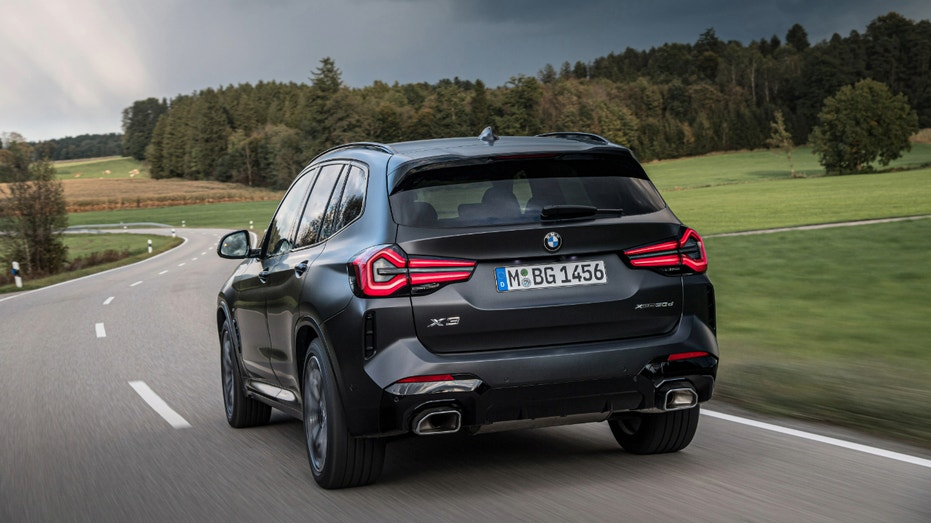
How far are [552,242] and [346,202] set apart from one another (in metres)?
1.23

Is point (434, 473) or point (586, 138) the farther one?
point (586, 138)

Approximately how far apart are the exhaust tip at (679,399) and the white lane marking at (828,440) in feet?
4.10

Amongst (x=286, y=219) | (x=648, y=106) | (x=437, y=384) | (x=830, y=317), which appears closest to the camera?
(x=437, y=384)

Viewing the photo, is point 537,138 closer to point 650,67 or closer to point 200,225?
point 200,225

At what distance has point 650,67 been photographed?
192 metres

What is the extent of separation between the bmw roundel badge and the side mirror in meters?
2.65

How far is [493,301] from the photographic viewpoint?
4.69 m

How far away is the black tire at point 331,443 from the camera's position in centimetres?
502

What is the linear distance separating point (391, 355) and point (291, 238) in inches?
73.6

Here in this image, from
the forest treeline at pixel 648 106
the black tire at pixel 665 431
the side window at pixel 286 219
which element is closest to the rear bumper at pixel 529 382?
the black tire at pixel 665 431

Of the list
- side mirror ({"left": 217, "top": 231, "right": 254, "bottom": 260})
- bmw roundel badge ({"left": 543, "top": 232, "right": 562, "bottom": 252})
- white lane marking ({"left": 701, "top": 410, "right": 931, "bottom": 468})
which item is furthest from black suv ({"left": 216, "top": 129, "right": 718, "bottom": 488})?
side mirror ({"left": 217, "top": 231, "right": 254, "bottom": 260})

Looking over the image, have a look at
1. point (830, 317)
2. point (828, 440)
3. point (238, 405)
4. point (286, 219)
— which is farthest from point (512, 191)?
point (830, 317)

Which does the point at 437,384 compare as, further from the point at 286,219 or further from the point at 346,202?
the point at 286,219

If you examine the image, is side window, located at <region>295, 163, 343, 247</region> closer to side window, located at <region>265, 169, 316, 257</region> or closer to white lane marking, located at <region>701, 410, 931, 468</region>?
side window, located at <region>265, 169, 316, 257</region>
